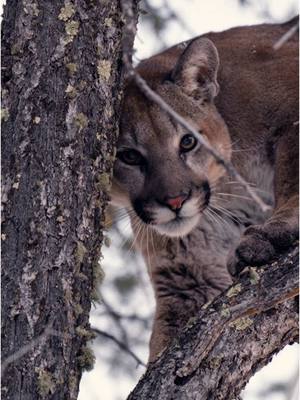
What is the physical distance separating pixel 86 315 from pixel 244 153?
134 centimetres

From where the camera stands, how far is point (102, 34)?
2.47 metres

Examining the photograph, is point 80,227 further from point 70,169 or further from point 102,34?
point 102,34

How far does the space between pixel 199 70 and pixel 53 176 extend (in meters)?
1.28

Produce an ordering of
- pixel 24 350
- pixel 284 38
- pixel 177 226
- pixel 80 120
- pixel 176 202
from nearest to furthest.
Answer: pixel 284 38
pixel 24 350
pixel 80 120
pixel 176 202
pixel 177 226

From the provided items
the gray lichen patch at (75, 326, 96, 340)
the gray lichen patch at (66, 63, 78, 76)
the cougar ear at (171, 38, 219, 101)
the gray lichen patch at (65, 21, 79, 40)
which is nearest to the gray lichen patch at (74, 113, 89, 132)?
the gray lichen patch at (66, 63, 78, 76)

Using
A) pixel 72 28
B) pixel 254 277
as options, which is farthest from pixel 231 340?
pixel 72 28

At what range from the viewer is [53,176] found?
2299mm

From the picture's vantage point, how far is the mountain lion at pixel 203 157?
10.6 ft

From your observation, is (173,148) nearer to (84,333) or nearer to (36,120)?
(36,120)

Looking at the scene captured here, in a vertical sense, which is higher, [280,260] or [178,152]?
[178,152]

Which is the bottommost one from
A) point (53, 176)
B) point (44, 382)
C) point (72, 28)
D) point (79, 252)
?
point (44, 382)

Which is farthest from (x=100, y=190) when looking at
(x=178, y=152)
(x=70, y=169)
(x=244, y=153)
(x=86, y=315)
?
(x=244, y=153)

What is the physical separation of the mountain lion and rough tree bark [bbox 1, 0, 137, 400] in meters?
0.77

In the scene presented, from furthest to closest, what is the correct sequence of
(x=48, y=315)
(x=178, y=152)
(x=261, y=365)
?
1. (x=178, y=152)
2. (x=261, y=365)
3. (x=48, y=315)
